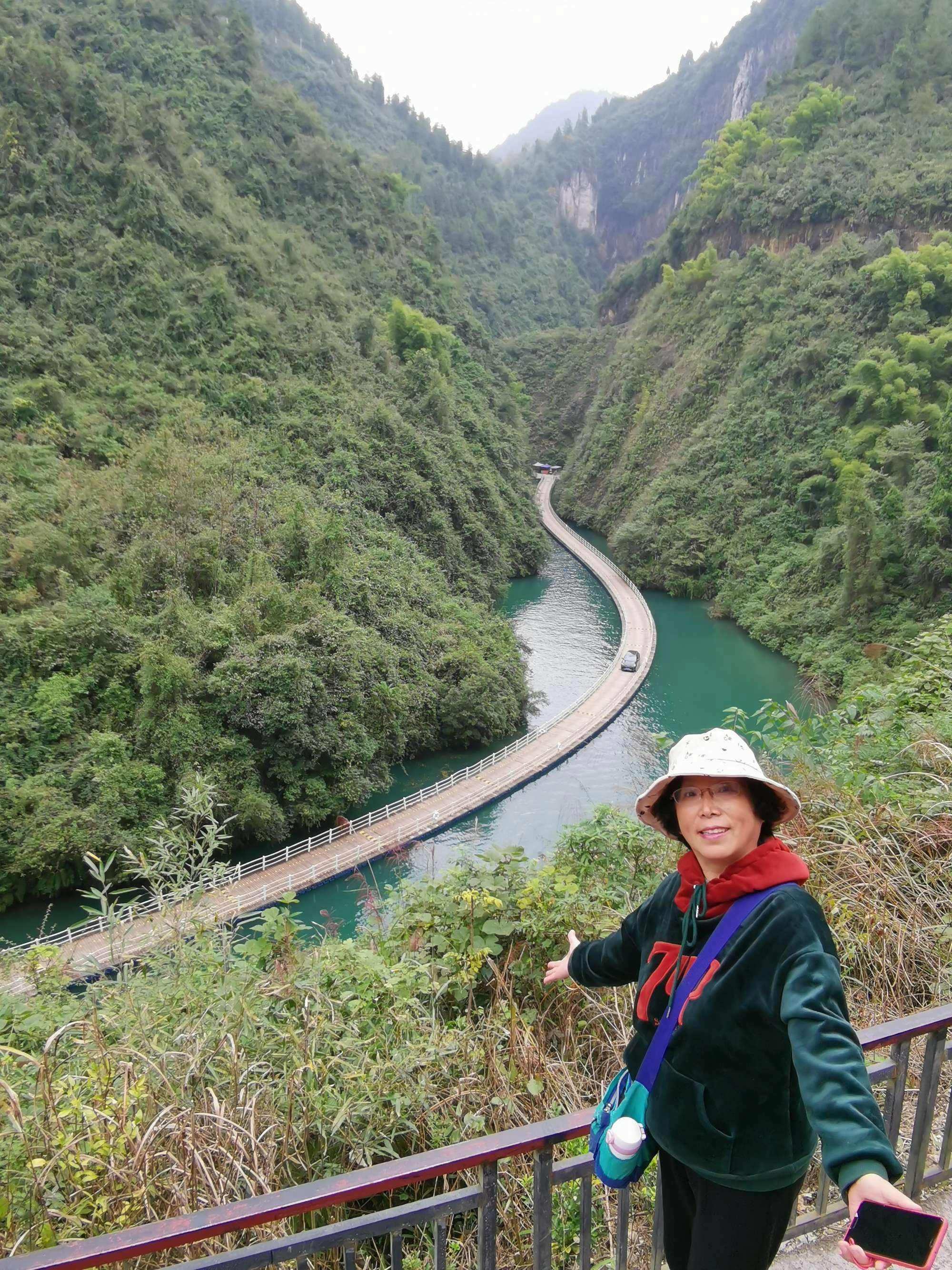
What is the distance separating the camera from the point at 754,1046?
1.24 metres

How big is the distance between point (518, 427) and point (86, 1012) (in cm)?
3783

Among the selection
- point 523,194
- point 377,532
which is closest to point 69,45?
point 377,532

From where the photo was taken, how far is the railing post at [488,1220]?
4.87ft

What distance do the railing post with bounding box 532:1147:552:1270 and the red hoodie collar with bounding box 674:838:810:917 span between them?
652 mm

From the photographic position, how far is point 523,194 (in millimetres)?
76250

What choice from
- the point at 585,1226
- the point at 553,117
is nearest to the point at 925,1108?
the point at 585,1226

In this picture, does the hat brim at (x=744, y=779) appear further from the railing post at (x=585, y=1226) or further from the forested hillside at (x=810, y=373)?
the forested hillside at (x=810, y=373)

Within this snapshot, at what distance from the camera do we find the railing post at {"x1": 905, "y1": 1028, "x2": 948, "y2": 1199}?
1930 millimetres

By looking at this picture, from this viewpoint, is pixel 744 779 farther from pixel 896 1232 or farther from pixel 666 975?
pixel 896 1232

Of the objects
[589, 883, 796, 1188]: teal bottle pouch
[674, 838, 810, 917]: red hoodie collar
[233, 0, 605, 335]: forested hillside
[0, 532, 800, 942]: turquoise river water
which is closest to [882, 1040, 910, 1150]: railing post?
[589, 883, 796, 1188]: teal bottle pouch

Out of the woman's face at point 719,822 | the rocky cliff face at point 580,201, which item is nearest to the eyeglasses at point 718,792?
the woman's face at point 719,822

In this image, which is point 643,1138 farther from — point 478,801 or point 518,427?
point 518,427

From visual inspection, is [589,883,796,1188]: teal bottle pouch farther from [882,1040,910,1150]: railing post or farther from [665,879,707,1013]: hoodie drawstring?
[882,1040,910,1150]: railing post

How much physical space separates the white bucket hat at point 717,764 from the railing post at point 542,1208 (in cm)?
77
